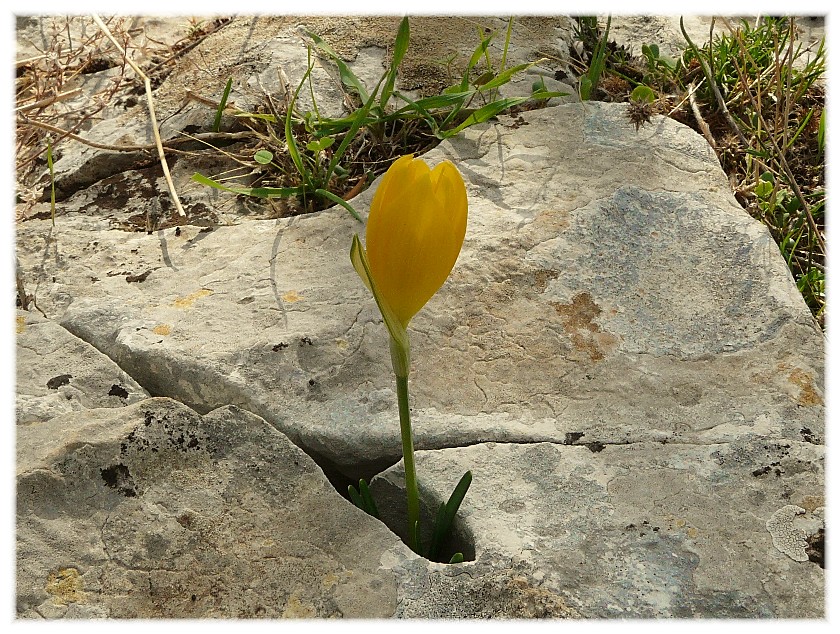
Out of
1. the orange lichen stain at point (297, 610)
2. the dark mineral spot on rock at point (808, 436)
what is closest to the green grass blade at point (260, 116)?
the orange lichen stain at point (297, 610)

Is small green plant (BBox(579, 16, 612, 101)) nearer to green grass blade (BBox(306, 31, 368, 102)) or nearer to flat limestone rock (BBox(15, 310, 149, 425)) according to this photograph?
green grass blade (BBox(306, 31, 368, 102))

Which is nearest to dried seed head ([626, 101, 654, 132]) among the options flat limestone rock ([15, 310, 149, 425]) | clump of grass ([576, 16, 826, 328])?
clump of grass ([576, 16, 826, 328])

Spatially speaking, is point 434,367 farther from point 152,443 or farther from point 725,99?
point 725,99

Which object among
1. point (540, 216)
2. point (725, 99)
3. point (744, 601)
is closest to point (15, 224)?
point (540, 216)

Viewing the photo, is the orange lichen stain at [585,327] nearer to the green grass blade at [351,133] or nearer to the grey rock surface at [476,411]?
the grey rock surface at [476,411]

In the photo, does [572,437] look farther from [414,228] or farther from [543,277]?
[414,228]

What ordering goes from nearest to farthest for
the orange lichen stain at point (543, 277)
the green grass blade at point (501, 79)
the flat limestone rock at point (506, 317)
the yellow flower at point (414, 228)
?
the yellow flower at point (414, 228)
the flat limestone rock at point (506, 317)
the orange lichen stain at point (543, 277)
the green grass blade at point (501, 79)
